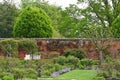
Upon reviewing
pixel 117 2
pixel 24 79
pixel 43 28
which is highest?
pixel 117 2

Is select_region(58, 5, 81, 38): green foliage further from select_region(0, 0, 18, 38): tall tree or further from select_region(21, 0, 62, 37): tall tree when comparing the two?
select_region(21, 0, 62, 37): tall tree

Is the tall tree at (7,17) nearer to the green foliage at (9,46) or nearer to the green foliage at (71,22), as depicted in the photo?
the green foliage at (71,22)

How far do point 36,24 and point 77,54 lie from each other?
4050 millimetres

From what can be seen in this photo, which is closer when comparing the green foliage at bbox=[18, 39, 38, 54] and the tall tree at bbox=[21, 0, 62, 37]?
the green foliage at bbox=[18, 39, 38, 54]

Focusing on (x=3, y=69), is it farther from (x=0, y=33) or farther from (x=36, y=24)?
(x=0, y=33)

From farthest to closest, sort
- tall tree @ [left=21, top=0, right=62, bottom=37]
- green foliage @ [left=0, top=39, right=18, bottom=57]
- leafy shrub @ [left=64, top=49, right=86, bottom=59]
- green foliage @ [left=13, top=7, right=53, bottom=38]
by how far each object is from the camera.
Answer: tall tree @ [left=21, top=0, right=62, bottom=37], green foliage @ [left=13, top=7, right=53, bottom=38], green foliage @ [left=0, top=39, right=18, bottom=57], leafy shrub @ [left=64, top=49, right=86, bottom=59]

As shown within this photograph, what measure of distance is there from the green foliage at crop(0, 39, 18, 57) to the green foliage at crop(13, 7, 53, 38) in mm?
1918

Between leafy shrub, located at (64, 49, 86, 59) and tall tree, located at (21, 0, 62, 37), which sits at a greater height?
tall tree, located at (21, 0, 62, 37)

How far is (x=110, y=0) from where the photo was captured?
33312 mm

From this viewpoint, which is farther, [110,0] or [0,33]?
[0,33]

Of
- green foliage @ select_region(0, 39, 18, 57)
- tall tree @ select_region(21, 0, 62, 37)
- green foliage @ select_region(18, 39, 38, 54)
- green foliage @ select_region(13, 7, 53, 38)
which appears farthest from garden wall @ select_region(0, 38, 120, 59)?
tall tree @ select_region(21, 0, 62, 37)

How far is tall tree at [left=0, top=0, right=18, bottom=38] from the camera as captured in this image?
36031 millimetres

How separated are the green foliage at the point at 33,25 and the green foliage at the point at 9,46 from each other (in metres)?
1.92

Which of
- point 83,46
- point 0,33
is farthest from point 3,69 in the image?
point 0,33
